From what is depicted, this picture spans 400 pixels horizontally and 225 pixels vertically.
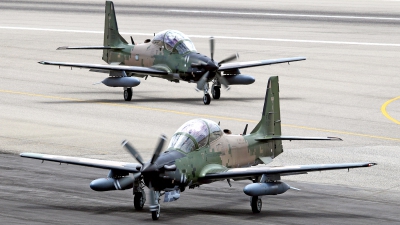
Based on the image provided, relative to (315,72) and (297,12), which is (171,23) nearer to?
(297,12)

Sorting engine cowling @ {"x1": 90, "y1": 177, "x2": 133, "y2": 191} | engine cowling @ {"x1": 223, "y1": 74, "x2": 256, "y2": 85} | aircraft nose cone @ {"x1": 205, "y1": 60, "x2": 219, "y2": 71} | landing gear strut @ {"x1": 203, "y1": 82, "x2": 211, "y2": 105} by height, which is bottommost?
landing gear strut @ {"x1": 203, "y1": 82, "x2": 211, "y2": 105}

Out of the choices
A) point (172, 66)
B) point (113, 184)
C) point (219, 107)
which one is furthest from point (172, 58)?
point (113, 184)

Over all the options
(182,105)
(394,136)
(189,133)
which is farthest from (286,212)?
(182,105)

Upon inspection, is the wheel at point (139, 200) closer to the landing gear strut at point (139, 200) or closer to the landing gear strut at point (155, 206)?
the landing gear strut at point (139, 200)

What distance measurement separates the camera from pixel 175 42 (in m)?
44.9

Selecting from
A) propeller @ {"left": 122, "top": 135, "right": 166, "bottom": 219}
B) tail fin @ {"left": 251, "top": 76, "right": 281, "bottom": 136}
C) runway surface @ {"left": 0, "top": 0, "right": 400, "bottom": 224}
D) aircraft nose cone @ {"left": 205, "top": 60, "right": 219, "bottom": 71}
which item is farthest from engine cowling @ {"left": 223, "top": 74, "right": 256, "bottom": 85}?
propeller @ {"left": 122, "top": 135, "right": 166, "bottom": 219}

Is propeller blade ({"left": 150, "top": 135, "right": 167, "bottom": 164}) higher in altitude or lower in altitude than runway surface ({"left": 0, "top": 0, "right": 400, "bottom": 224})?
higher

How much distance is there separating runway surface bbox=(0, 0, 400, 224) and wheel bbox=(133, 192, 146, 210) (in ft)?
0.77

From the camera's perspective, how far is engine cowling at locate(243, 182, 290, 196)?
23.7 metres

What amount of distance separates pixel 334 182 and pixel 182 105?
1639cm

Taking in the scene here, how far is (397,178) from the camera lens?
3023 centimetres

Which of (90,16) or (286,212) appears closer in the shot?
(286,212)

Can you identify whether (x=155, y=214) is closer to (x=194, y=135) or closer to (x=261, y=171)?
(x=194, y=135)

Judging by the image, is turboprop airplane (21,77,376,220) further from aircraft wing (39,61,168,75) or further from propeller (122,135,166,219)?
aircraft wing (39,61,168,75)
